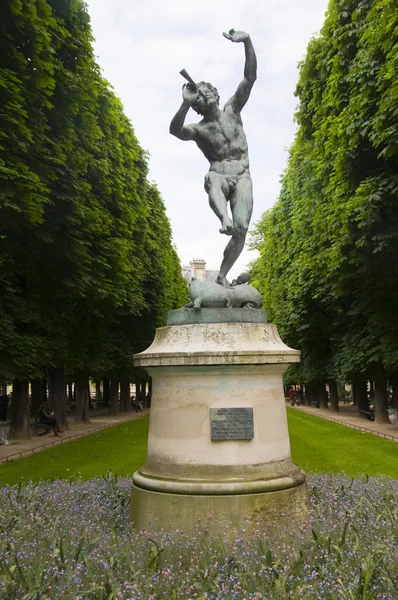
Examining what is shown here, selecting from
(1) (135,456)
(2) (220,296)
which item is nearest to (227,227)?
(2) (220,296)

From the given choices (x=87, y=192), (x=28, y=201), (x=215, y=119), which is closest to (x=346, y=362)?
(x=87, y=192)

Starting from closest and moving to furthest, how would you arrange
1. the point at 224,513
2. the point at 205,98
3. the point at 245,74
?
1. the point at 224,513
2. the point at 205,98
3. the point at 245,74

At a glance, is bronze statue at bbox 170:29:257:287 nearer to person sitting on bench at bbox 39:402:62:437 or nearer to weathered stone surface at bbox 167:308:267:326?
weathered stone surface at bbox 167:308:267:326

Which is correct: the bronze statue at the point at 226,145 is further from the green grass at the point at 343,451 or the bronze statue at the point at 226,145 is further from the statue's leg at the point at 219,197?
the green grass at the point at 343,451

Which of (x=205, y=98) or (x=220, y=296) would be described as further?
(x=205, y=98)

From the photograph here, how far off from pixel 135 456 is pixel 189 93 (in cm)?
1050

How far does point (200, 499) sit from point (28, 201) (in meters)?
7.72

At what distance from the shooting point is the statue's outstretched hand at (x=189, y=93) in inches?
288

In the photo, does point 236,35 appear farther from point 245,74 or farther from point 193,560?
point 193,560

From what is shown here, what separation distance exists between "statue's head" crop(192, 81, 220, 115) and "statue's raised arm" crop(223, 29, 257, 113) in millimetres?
309

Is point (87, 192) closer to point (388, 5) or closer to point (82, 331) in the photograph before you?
point (82, 331)

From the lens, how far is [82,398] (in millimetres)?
27828

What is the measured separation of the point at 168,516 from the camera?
20.2ft

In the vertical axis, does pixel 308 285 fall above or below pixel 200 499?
above
